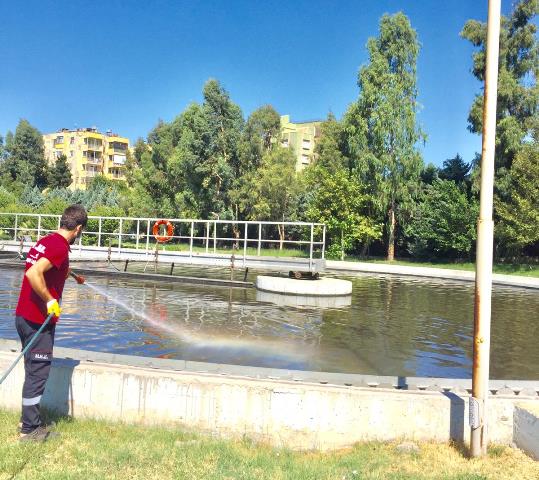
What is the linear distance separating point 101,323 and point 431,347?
20.8 feet

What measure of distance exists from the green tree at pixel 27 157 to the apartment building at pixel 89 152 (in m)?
13.9

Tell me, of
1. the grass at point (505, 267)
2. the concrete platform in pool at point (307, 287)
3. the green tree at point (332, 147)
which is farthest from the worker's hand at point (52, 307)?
the green tree at point (332, 147)

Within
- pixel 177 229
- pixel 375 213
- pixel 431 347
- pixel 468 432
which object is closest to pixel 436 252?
pixel 375 213

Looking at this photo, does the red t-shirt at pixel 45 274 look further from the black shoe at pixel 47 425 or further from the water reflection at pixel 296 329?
the water reflection at pixel 296 329

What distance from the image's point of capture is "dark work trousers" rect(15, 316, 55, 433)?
4586mm

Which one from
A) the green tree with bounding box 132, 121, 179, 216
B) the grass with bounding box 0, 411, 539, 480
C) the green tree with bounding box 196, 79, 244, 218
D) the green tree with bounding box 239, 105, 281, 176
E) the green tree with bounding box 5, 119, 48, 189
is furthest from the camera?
the green tree with bounding box 5, 119, 48, 189

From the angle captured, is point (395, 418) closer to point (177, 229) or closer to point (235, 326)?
point (235, 326)

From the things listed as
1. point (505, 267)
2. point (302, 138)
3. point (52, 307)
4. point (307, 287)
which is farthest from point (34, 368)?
point (302, 138)

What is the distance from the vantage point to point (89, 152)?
4112 inches

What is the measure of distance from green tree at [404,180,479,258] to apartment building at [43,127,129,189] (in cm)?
7370

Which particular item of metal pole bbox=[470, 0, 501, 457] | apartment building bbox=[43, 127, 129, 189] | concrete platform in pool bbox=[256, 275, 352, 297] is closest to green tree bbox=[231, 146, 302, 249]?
concrete platform in pool bbox=[256, 275, 352, 297]

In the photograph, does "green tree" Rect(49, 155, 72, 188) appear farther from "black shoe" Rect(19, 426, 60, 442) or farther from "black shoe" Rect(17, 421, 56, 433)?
"black shoe" Rect(19, 426, 60, 442)

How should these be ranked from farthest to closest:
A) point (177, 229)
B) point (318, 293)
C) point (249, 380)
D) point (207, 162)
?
point (177, 229)
point (207, 162)
point (318, 293)
point (249, 380)

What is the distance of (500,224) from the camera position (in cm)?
3475
